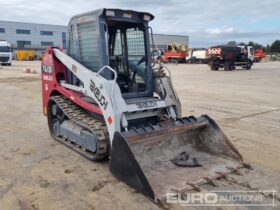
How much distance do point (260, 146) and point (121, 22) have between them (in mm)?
3411

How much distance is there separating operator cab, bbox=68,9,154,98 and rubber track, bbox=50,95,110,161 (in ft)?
2.39

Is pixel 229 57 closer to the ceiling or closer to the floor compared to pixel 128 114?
closer to the ceiling

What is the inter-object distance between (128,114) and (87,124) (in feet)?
2.36

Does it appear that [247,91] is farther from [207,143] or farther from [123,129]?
[123,129]

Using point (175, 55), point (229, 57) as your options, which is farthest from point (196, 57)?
point (229, 57)

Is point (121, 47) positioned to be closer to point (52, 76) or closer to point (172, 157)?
point (52, 76)

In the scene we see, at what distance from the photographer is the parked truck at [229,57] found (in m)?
28.7

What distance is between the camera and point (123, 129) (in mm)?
4629

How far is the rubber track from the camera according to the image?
4.74 m

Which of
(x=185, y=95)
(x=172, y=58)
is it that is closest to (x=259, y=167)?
(x=185, y=95)

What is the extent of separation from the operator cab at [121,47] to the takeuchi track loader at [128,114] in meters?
0.02

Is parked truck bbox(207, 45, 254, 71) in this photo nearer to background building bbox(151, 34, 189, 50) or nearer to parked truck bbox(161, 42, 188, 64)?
parked truck bbox(161, 42, 188, 64)

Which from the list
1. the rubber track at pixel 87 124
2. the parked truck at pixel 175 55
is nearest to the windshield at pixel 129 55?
the rubber track at pixel 87 124

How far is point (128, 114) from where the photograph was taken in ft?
16.3
